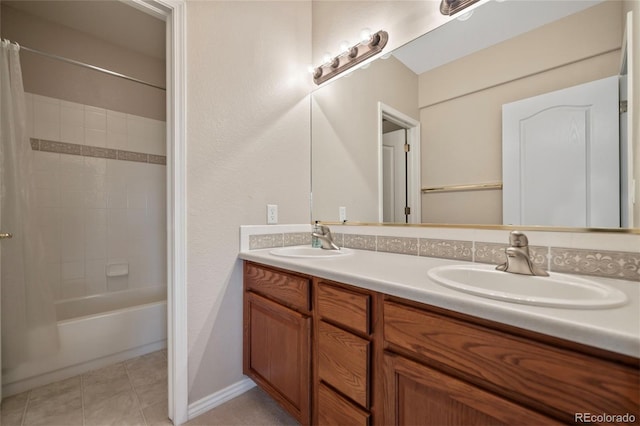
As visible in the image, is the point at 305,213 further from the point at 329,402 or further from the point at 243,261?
the point at 329,402

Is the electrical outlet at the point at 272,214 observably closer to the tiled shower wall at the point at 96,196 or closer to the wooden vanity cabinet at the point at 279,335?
the wooden vanity cabinet at the point at 279,335

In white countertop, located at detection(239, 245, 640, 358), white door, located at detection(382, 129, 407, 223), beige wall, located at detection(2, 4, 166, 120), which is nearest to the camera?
white countertop, located at detection(239, 245, 640, 358)

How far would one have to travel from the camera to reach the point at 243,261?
1547 mm

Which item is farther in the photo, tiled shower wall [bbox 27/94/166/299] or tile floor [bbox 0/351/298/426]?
tiled shower wall [bbox 27/94/166/299]

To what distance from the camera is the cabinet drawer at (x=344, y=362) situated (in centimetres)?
88

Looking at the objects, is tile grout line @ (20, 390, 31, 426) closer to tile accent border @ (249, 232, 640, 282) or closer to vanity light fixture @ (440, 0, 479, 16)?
tile accent border @ (249, 232, 640, 282)

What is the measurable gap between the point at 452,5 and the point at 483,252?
3.66 ft

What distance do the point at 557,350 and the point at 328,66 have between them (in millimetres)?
1813

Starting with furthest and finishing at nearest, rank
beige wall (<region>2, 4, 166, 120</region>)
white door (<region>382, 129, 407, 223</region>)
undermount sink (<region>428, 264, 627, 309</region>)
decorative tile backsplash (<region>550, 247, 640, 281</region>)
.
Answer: beige wall (<region>2, 4, 166, 120</region>), white door (<region>382, 129, 407, 223</region>), decorative tile backsplash (<region>550, 247, 640, 281</region>), undermount sink (<region>428, 264, 627, 309</region>)

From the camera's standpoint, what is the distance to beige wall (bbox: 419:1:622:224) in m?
0.92

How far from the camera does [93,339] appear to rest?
A: 1.76 meters

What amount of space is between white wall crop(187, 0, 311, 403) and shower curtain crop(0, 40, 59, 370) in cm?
103

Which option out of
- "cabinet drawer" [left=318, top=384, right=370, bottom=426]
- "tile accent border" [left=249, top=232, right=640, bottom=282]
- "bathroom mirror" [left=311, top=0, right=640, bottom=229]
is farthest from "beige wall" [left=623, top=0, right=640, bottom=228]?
"cabinet drawer" [left=318, top=384, right=370, bottom=426]

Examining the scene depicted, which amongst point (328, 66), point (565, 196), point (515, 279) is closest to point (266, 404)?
point (515, 279)
